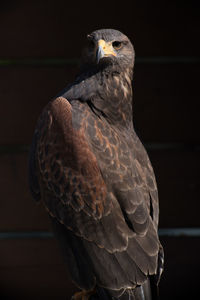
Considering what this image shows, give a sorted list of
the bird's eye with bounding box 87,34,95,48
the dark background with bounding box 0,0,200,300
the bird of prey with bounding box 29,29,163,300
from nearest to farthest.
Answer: the bird of prey with bounding box 29,29,163,300 → the bird's eye with bounding box 87,34,95,48 → the dark background with bounding box 0,0,200,300

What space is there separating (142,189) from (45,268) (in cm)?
109

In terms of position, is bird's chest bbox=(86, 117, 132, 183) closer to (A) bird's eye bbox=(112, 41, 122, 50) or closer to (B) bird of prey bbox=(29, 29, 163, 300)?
(B) bird of prey bbox=(29, 29, 163, 300)

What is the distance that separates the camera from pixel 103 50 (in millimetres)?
1676

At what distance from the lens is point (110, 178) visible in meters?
1.62

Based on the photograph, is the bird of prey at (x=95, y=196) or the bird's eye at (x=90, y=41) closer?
the bird of prey at (x=95, y=196)

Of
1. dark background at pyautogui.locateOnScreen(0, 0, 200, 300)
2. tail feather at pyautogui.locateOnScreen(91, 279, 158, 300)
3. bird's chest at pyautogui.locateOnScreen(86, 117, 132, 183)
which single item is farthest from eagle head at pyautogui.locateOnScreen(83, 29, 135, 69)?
tail feather at pyautogui.locateOnScreen(91, 279, 158, 300)

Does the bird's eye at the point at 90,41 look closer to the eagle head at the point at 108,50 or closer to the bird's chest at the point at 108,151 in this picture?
the eagle head at the point at 108,50

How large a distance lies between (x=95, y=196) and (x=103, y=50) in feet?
1.85

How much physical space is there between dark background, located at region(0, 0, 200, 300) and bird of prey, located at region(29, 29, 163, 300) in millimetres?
627

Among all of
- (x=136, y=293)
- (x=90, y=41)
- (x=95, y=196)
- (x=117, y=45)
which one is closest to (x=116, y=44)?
(x=117, y=45)

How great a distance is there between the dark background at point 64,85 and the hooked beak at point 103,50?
63 centimetres

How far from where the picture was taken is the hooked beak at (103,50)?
1.66 metres

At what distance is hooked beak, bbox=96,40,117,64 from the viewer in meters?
1.66

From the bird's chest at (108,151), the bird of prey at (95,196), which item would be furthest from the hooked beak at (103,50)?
the bird's chest at (108,151)
